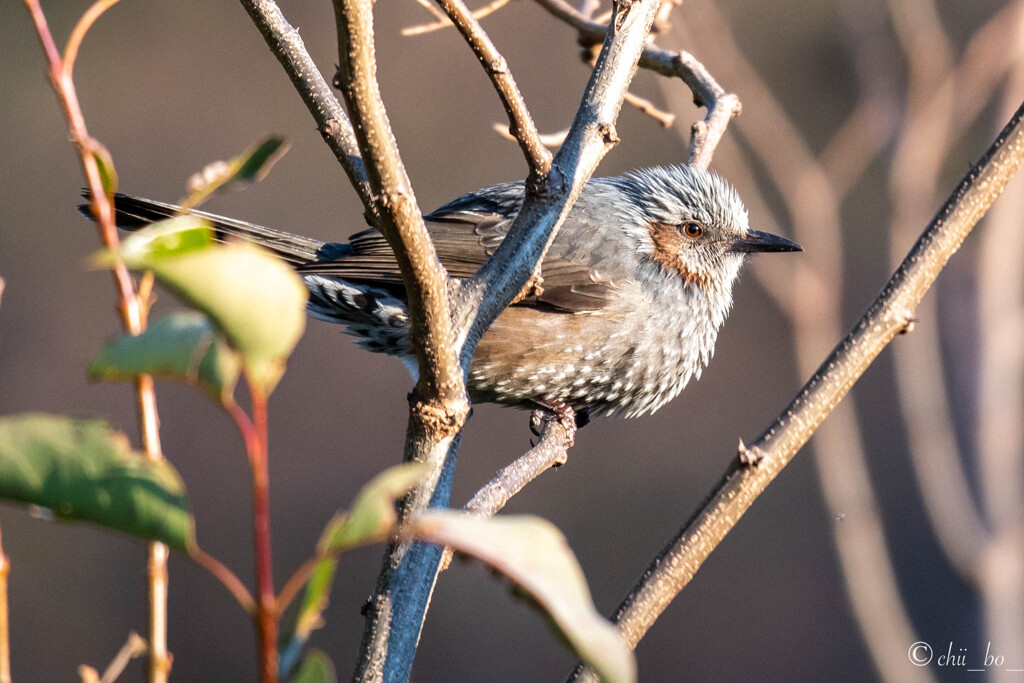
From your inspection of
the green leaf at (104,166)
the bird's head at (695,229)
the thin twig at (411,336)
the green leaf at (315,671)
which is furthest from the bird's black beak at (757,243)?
the green leaf at (315,671)

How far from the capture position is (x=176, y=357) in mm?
866

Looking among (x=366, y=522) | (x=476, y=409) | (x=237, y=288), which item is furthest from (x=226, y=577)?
(x=476, y=409)

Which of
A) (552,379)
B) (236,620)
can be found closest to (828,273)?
(552,379)

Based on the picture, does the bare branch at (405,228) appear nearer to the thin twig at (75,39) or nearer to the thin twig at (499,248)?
the thin twig at (499,248)

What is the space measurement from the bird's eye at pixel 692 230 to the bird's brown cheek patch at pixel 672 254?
31 millimetres

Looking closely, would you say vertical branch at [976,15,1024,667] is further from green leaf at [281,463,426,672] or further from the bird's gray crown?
green leaf at [281,463,426,672]

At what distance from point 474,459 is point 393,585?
7.75 metres

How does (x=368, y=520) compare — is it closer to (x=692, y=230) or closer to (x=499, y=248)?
(x=499, y=248)

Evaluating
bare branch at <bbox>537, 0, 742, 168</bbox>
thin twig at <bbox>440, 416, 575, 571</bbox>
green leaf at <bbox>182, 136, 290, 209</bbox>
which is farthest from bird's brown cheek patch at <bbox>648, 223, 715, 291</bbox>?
green leaf at <bbox>182, 136, 290, 209</bbox>

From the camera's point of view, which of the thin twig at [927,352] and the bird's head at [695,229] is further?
the thin twig at [927,352]

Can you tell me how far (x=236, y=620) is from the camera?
29.3 feet

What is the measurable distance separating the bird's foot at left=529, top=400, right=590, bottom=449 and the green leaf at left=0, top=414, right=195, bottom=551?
128 inches

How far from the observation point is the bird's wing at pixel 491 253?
4.09 m

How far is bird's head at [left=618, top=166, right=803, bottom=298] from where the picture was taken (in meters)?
4.45
